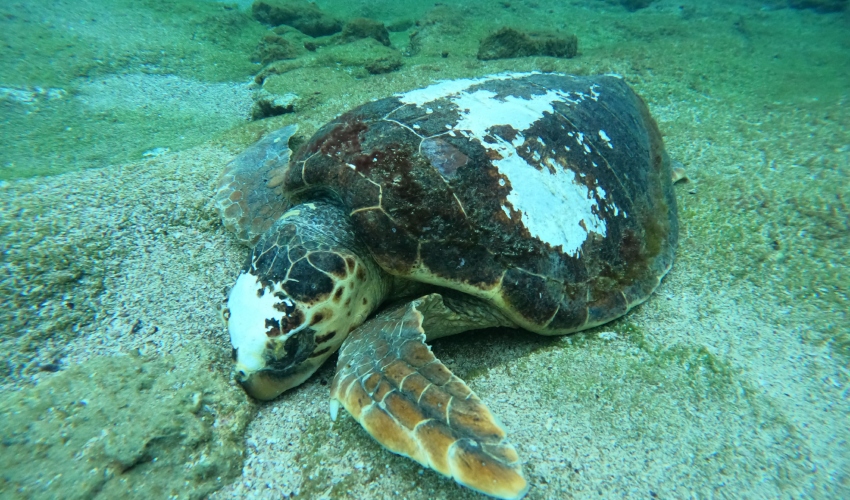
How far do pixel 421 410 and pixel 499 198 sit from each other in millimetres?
863

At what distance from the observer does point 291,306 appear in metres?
1.27

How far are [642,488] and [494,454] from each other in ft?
1.60

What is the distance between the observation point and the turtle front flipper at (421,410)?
863 mm

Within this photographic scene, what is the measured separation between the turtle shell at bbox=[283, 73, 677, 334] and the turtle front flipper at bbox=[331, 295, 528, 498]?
33 centimetres

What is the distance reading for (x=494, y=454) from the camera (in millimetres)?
891

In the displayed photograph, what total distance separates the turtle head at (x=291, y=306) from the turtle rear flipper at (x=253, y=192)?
0.51 m

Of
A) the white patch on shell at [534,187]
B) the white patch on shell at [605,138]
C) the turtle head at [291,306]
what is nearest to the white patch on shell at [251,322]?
the turtle head at [291,306]

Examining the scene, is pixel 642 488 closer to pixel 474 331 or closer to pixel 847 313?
pixel 474 331

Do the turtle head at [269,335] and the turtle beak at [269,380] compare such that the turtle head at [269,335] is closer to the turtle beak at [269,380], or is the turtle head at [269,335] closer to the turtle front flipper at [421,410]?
the turtle beak at [269,380]

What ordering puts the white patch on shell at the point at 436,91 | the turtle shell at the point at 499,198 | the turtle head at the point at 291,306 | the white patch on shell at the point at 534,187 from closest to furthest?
1. the turtle head at the point at 291,306
2. the turtle shell at the point at 499,198
3. the white patch on shell at the point at 534,187
4. the white patch on shell at the point at 436,91

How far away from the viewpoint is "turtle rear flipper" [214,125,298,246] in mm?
1897

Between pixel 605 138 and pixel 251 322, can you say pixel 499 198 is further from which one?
pixel 251 322

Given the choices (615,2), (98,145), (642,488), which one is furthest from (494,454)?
(615,2)

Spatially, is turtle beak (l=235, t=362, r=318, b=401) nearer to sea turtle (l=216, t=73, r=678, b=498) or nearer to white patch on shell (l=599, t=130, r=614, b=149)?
sea turtle (l=216, t=73, r=678, b=498)
